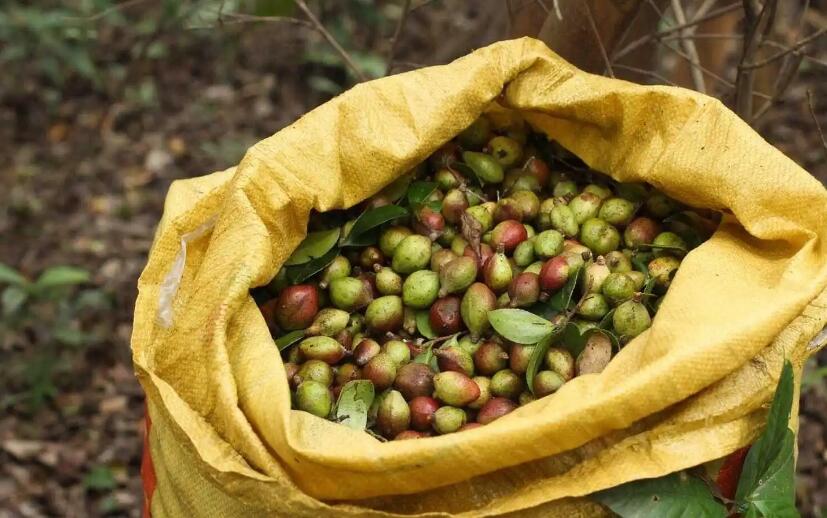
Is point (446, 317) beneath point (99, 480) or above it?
above

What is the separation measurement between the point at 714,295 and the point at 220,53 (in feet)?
9.45

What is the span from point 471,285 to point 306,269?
0.28 metres

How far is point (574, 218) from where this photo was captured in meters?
1.63

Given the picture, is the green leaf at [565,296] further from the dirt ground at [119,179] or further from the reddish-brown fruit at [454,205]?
the dirt ground at [119,179]

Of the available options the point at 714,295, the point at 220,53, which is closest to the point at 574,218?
the point at 714,295

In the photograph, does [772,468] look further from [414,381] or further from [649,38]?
[649,38]

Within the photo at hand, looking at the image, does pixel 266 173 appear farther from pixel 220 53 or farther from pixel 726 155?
pixel 220 53

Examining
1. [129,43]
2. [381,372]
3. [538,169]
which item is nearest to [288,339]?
[381,372]

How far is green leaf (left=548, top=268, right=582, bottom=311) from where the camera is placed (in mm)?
1481

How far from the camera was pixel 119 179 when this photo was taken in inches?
129

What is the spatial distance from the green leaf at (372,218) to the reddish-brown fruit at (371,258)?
34 mm

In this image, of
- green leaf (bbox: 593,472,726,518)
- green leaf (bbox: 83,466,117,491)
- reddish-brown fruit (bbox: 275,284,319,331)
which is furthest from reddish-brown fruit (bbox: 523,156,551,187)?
green leaf (bbox: 83,466,117,491)

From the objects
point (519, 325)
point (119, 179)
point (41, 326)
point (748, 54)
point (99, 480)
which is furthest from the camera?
point (119, 179)

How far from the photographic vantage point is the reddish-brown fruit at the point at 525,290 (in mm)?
1508
